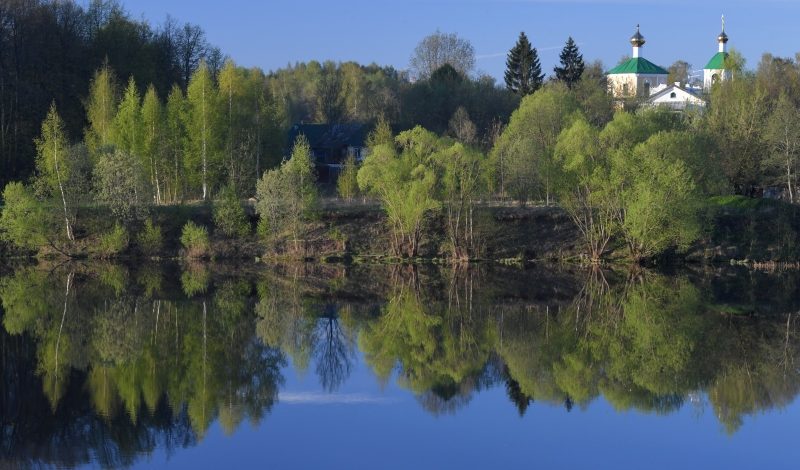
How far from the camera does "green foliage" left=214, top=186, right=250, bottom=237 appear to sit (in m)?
40.3

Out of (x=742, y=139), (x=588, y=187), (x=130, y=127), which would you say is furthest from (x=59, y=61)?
(x=742, y=139)

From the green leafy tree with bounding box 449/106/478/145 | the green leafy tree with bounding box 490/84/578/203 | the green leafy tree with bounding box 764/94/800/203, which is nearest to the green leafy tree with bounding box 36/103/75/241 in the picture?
the green leafy tree with bounding box 490/84/578/203

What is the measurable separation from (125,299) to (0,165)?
2043cm

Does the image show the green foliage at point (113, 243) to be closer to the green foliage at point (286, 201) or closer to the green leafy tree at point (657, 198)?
the green foliage at point (286, 201)

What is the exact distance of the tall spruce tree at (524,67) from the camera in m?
64.2

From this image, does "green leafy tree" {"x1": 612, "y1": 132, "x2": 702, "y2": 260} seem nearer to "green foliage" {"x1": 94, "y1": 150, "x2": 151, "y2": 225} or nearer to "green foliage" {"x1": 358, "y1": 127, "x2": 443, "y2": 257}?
"green foliage" {"x1": 358, "y1": 127, "x2": 443, "y2": 257}

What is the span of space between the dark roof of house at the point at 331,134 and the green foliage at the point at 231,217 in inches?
693

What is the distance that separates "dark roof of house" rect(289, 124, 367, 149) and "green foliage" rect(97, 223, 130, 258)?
62.8 feet

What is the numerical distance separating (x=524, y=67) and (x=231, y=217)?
97.7ft

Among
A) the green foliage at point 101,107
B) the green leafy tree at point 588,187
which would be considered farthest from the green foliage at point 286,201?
the green foliage at point 101,107

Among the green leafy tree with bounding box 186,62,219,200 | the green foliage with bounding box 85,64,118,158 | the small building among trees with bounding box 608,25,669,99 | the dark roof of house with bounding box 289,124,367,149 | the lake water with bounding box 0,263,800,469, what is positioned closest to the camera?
the lake water with bounding box 0,263,800,469

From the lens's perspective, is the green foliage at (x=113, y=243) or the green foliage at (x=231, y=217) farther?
the green foliage at (x=231, y=217)

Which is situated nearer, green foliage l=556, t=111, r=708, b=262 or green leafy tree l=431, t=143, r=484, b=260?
green foliage l=556, t=111, r=708, b=262

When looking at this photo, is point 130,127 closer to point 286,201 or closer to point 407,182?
point 286,201
